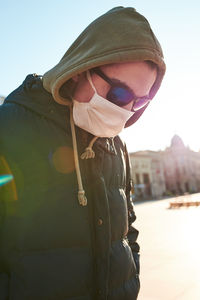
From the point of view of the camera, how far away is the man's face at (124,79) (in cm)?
133

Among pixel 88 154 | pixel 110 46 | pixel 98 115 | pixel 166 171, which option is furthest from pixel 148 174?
pixel 110 46

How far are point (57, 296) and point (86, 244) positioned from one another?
25cm

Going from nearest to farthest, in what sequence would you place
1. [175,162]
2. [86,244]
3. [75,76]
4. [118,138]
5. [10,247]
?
[10,247] < [86,244] < [75,76] < [118,138] < [175,162]

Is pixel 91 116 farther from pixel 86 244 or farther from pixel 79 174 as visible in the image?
pixel 86 244

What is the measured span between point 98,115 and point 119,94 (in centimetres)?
17

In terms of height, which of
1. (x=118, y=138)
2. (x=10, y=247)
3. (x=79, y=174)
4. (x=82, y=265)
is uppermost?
(x=118, y=138)

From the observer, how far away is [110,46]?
4.18ft

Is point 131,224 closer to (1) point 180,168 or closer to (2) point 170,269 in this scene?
(2) point 170,269

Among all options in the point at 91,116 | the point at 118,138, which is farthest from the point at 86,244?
the point at 118,138

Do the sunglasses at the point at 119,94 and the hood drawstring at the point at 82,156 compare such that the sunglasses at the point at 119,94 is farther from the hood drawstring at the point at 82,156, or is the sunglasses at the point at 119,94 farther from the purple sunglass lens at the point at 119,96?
Answer: the hood drawstring at the point at 82,156

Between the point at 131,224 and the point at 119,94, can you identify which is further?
the point at 131,224

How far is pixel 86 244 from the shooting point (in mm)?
1260

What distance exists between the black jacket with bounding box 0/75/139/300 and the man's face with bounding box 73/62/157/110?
164mm

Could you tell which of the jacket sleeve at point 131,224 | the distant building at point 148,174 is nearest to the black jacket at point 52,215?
the jacket sleeve at point 131,224
